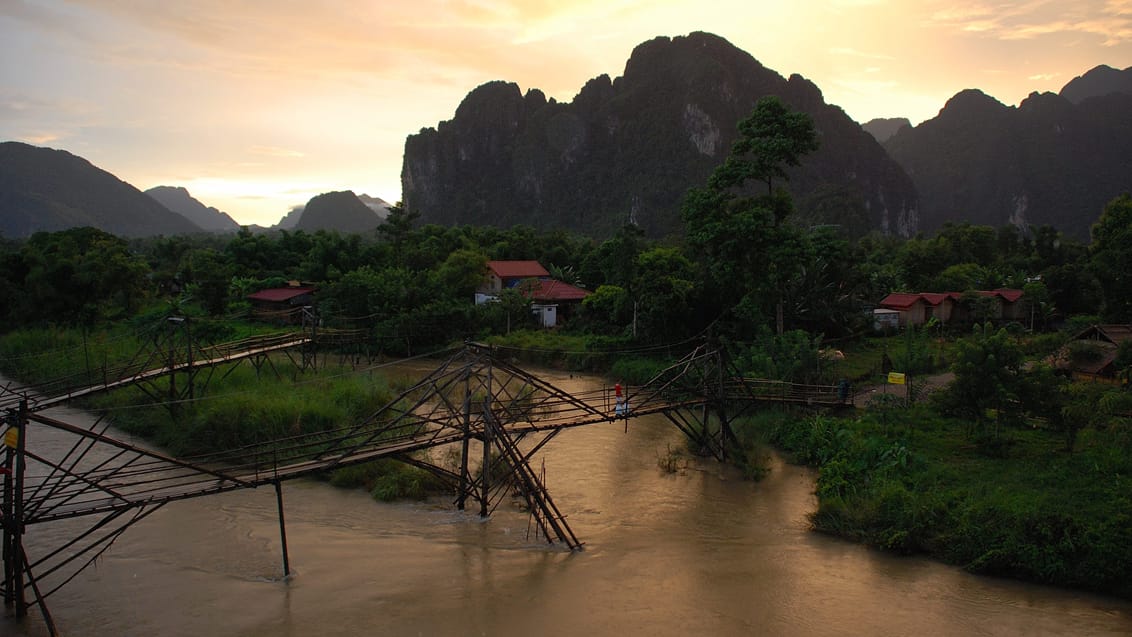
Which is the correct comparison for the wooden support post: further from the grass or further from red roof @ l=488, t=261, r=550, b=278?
red roof @ l=488, t=261, r=550, b=278

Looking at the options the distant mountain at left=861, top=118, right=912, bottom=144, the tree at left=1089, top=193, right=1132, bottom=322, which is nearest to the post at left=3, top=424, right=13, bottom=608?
the tree at left=1089, top=193, right=1132, bottom=322

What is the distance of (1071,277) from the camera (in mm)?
27359

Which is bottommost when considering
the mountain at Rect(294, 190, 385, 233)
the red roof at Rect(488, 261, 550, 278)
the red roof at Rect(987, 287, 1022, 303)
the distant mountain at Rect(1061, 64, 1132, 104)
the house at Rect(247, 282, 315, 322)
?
the house at Rect(247, 282, 315, 322)

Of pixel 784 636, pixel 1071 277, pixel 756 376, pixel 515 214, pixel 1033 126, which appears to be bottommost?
pixel 784 636

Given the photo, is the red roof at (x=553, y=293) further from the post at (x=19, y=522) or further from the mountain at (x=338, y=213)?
the mountain at (x=338, y=213)

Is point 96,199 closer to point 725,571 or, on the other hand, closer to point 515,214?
point 515,214

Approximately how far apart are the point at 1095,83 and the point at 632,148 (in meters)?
84.9

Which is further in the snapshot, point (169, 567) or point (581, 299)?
point (581, 299)

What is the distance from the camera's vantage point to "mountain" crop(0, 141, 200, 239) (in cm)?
10771

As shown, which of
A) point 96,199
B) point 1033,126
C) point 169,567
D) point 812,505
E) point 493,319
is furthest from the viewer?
point 96,199

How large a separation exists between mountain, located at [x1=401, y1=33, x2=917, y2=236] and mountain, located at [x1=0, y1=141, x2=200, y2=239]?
193ft

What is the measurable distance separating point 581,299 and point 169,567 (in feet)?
69.0

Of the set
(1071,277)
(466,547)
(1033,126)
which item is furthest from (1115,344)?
(1033,126)

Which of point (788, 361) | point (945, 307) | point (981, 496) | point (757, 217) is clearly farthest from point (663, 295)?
point (981, 496)
